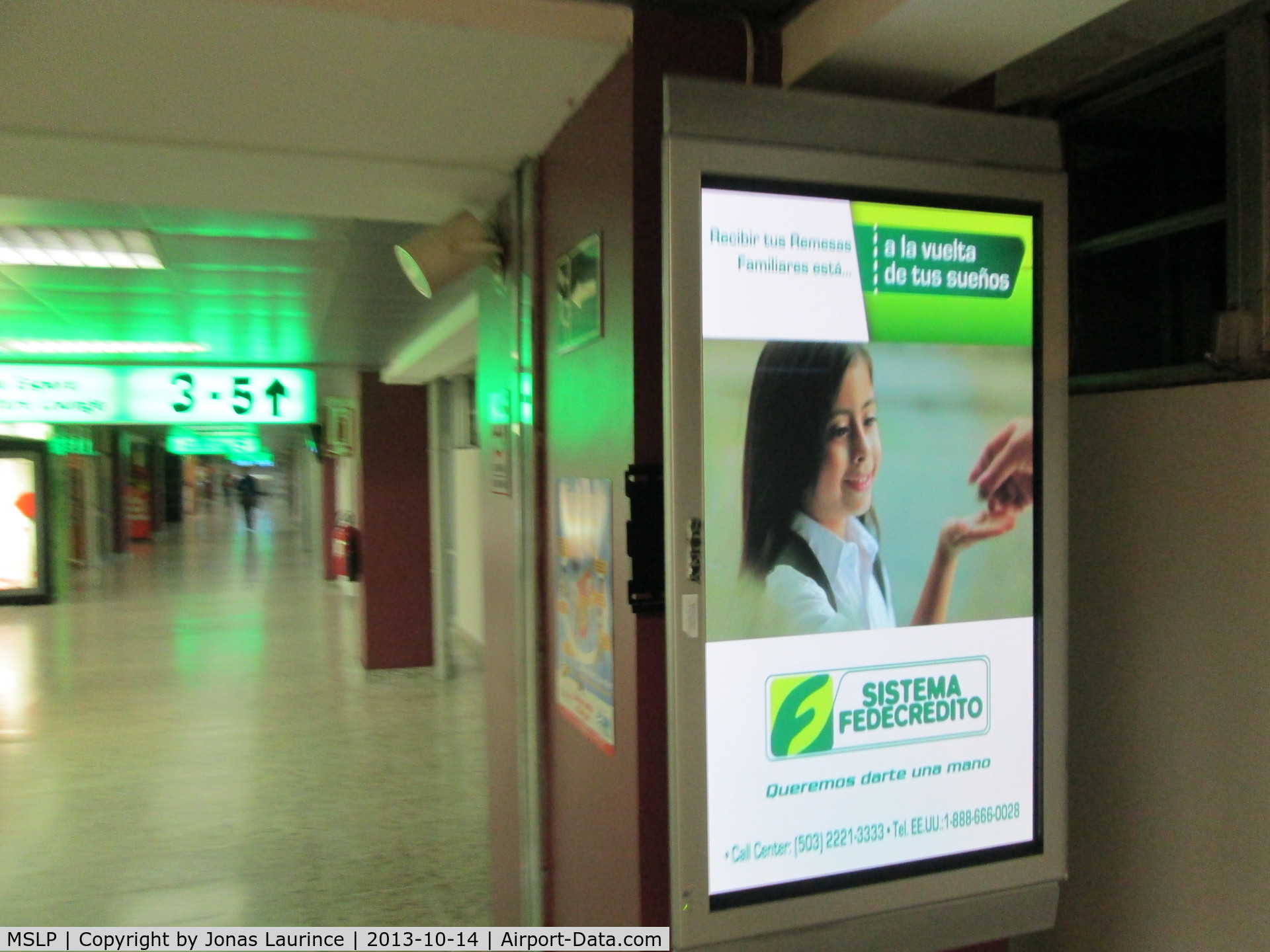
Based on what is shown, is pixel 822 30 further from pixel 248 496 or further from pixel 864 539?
pixel 248 496

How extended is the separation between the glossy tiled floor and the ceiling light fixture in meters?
2.73

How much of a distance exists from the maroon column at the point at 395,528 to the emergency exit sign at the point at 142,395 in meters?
1.76

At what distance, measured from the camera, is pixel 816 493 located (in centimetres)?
166

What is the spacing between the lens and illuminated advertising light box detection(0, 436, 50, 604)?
10.5m

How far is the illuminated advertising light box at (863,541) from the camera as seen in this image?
61.8 inches

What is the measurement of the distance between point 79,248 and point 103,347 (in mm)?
3686

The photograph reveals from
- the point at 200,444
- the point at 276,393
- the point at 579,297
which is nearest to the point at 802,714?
the point at 579,297

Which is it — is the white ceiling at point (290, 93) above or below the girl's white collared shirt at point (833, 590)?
above

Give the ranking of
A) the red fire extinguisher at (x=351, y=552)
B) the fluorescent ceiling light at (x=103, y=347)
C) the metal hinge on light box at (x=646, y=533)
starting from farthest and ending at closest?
the red fire extinguisher at (x=351, y=552) → the fluorescent ceiling light at (x=103, y=347) → the metal hinge on light box at (x=646, y=533)

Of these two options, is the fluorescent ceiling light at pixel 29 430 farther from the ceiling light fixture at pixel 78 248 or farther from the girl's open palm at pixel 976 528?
the girl's open palm at pixel 976 528

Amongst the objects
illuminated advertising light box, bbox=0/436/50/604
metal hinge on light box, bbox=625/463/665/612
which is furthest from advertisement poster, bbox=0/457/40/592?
metal hinge on light box, bbox=625/463/665/612

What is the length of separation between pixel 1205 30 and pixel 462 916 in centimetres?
373

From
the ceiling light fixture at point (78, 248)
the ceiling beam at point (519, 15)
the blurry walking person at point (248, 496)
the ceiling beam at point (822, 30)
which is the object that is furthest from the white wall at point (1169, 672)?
the blurry walking person at point (248, 496)

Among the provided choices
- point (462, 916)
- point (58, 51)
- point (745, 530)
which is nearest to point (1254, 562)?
point (745, 530)
